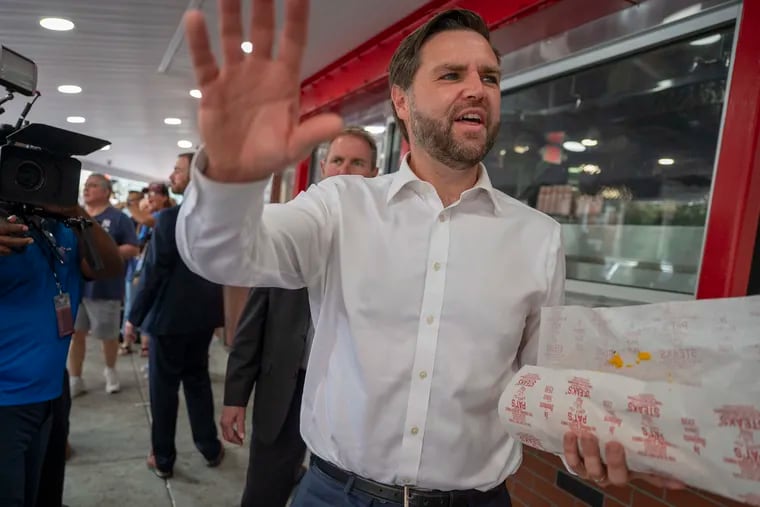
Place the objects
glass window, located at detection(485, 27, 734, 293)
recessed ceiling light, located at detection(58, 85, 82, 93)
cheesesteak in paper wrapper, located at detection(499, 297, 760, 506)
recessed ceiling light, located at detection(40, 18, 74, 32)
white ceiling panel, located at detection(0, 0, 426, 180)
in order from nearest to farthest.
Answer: cheesesteak in paper wrapper, located at detection(499, 297, 760, 506) → glass window, located at detection(485, 27, 734, 293) → white ceiling panel, located at detection(0, 0, 426, 180) → recessed ceiling light, located at detection(40, 18, 74, 32) → recessed ceiling light, located at detection(58, 85, 82, 93)

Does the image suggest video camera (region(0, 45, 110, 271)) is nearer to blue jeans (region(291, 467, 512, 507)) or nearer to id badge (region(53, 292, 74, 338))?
id badge (region(53, 292, 74, 338))

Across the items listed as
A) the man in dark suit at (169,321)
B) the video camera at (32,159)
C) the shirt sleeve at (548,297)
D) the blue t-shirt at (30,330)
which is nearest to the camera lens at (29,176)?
the video camera at (32,159)

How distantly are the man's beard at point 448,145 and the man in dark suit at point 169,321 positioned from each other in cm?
196

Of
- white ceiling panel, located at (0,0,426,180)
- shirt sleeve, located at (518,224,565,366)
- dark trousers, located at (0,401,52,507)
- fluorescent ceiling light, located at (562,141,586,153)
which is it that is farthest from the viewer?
white ceiling panel, located at (0,0,426,180)

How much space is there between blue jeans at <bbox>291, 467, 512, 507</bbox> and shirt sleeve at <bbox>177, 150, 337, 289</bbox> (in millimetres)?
426

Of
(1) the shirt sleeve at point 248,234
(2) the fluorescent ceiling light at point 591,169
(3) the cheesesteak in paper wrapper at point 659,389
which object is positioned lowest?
(3) the cheesesteak in paper wrapper at point 659,389

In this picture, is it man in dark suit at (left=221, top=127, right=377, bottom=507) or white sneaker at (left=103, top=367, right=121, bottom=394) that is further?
white sneaker at (left=103, top=367, right=121, bottom=394)

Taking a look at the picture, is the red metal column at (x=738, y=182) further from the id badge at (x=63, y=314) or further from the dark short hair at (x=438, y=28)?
the id badge at (x=63, y=314)

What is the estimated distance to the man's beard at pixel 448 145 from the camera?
1114 mm

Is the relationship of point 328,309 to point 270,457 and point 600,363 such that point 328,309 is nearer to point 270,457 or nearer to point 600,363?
point 600,363

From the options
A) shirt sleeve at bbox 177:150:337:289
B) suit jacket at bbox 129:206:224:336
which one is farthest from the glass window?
suit jacket at bbox 129:206:224:336

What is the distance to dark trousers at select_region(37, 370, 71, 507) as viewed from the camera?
2.00 meters

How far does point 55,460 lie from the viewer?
2.06 metres

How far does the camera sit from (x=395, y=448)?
1.05 meters
